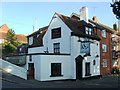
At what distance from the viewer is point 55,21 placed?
105 feet

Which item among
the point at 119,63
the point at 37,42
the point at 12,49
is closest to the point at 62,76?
the point at 37,42

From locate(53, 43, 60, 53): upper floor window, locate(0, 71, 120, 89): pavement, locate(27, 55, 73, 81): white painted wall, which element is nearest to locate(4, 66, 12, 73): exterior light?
locate(0, 71, 120, 89): pavement

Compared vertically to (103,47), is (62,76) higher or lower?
lower

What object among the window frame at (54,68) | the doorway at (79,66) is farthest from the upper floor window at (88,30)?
the window frame at (54,68)

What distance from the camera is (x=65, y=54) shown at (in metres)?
29.1

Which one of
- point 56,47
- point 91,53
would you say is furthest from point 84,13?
point 56,47

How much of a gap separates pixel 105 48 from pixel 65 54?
13.7m

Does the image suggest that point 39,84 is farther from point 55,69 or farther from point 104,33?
point 104,33

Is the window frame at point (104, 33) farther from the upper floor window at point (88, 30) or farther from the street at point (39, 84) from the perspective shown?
the street at point (39, 84)

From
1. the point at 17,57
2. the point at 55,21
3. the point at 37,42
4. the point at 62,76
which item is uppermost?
the point at 55,21

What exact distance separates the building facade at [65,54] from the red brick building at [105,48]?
3555 mm

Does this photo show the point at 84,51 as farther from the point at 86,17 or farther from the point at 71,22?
the point at 86,17

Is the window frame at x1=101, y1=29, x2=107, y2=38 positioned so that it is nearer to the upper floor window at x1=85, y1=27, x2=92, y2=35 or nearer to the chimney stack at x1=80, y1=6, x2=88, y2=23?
the chimney stack at x1=80, y1=6, x2=88, y2=23

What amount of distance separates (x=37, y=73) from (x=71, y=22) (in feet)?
33.5
